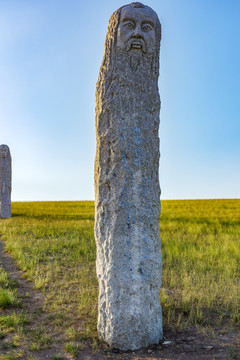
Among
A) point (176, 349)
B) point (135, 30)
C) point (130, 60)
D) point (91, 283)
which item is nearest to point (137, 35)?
point (135, 30)

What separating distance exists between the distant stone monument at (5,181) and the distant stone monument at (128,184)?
16.7 meters

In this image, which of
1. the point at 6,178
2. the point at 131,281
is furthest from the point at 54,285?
the point at 6,178

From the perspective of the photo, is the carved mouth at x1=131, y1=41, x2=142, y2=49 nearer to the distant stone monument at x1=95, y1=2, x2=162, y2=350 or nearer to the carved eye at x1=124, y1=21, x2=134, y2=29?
the distant stone monument at x1=95, y1=2, x2=162, y2=350

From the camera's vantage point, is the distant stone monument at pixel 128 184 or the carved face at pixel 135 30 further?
the carved face at pixel 135 30

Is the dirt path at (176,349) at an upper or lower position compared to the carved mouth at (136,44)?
lower

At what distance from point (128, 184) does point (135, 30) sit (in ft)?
6.62

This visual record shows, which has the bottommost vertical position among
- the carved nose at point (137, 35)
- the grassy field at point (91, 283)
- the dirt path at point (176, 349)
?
the dirt path at point (176, 349)

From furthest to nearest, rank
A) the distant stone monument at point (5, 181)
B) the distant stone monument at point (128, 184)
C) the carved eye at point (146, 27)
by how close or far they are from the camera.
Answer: the distant stone monument at point (5, 181), the carved eye at point (146, 27), the distant stone monument at point (128, 184)

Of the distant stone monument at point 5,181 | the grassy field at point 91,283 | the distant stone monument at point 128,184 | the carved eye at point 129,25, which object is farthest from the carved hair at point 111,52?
the distant stone monument at point 5,181

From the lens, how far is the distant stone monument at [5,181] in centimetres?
1998

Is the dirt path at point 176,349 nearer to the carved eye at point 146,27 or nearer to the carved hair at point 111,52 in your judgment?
the carved hair at point 111,52

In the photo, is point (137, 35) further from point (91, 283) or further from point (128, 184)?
point (91, 283)

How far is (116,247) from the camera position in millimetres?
4309

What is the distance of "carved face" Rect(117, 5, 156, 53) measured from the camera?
4.50 meters
